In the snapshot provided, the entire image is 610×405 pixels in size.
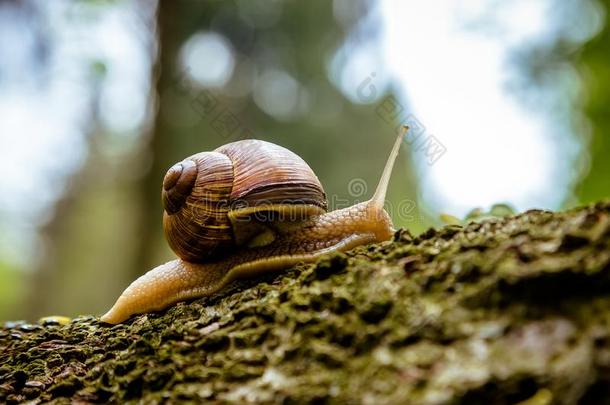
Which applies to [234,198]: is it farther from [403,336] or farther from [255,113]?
[255,113]

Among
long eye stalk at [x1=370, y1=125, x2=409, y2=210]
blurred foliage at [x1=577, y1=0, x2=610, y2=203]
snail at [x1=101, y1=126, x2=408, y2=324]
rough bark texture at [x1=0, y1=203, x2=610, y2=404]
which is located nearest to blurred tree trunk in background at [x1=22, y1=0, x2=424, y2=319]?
blurred foliage at [x1=577, y1=0, x2=610, y2=203]

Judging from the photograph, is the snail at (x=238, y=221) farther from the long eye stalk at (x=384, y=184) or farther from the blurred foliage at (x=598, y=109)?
the blurred foliage at (x=598, y=109)

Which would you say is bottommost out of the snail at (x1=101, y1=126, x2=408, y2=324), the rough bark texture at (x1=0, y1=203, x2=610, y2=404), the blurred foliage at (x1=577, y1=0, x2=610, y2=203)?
the rough bark texture at (x1=0, y1=203, x2=610, y2=404)

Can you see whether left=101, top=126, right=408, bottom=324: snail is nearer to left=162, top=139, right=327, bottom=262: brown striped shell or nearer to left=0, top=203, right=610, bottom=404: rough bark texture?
left=162, top=139, right=327, bottom=262: brown striped shell

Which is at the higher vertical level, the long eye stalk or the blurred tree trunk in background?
the blurred tree trunk in background

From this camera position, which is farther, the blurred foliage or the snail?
the blurred foliage

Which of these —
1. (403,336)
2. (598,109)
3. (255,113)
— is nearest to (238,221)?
(403,336)
